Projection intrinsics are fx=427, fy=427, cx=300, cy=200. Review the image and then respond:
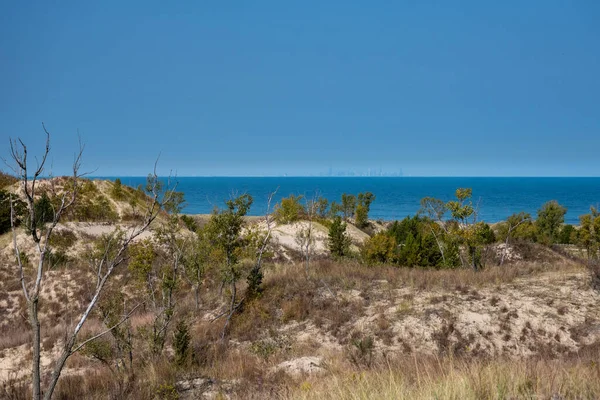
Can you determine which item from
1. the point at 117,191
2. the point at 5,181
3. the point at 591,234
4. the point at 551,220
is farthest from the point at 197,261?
the point at 551,220

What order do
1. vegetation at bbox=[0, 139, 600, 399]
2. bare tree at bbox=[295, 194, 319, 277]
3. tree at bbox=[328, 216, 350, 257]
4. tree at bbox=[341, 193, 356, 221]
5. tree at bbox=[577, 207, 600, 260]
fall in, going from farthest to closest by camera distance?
1. tree at bbox=[341, 193, 356, 221]
2. tree at bbox=[328, 216, 350, 257]
3. tree at bbox=[577, 207, 600, 260]
4. bare tree at bbox=[295, 194, 319, 277]
5. vegetation at bbox=[0, 139, 600, 399]

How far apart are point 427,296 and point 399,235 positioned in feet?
76.0

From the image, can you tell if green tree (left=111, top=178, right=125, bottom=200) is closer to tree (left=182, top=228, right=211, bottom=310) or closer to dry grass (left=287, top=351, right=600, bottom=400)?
tree (left=182, top=228, right=211, bottom=310)

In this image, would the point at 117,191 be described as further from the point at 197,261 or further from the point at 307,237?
the point at 197,261

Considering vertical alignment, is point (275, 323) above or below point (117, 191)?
below

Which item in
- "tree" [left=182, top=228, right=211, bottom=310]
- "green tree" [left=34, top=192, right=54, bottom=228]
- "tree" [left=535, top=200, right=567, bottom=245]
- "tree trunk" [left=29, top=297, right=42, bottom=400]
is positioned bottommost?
"tree" [left=535, top=200, right=567, bottom=245]

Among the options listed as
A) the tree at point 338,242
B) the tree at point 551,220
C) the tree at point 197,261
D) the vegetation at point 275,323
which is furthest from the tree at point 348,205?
the tree at point 197,261

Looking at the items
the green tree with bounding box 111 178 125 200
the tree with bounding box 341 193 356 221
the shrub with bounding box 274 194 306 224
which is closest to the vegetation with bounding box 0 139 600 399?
the shrub with bounding box 274 194 306 224

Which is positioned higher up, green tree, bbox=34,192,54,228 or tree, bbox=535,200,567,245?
green tree, bbox=34,192,54,228

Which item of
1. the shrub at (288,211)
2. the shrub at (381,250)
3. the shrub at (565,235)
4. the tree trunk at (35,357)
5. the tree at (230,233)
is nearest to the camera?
the tree trunk at (35,357)

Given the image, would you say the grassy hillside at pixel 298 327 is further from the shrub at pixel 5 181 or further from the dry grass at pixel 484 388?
the shrub at pixel 5 181

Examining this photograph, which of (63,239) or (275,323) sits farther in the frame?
(63,239)

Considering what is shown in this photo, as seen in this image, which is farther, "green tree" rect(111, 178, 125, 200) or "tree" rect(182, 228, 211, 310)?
"green tree" rect(111, 178, 125, 200)

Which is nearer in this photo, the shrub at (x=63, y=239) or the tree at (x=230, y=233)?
the tree at (x=230, y=233)
